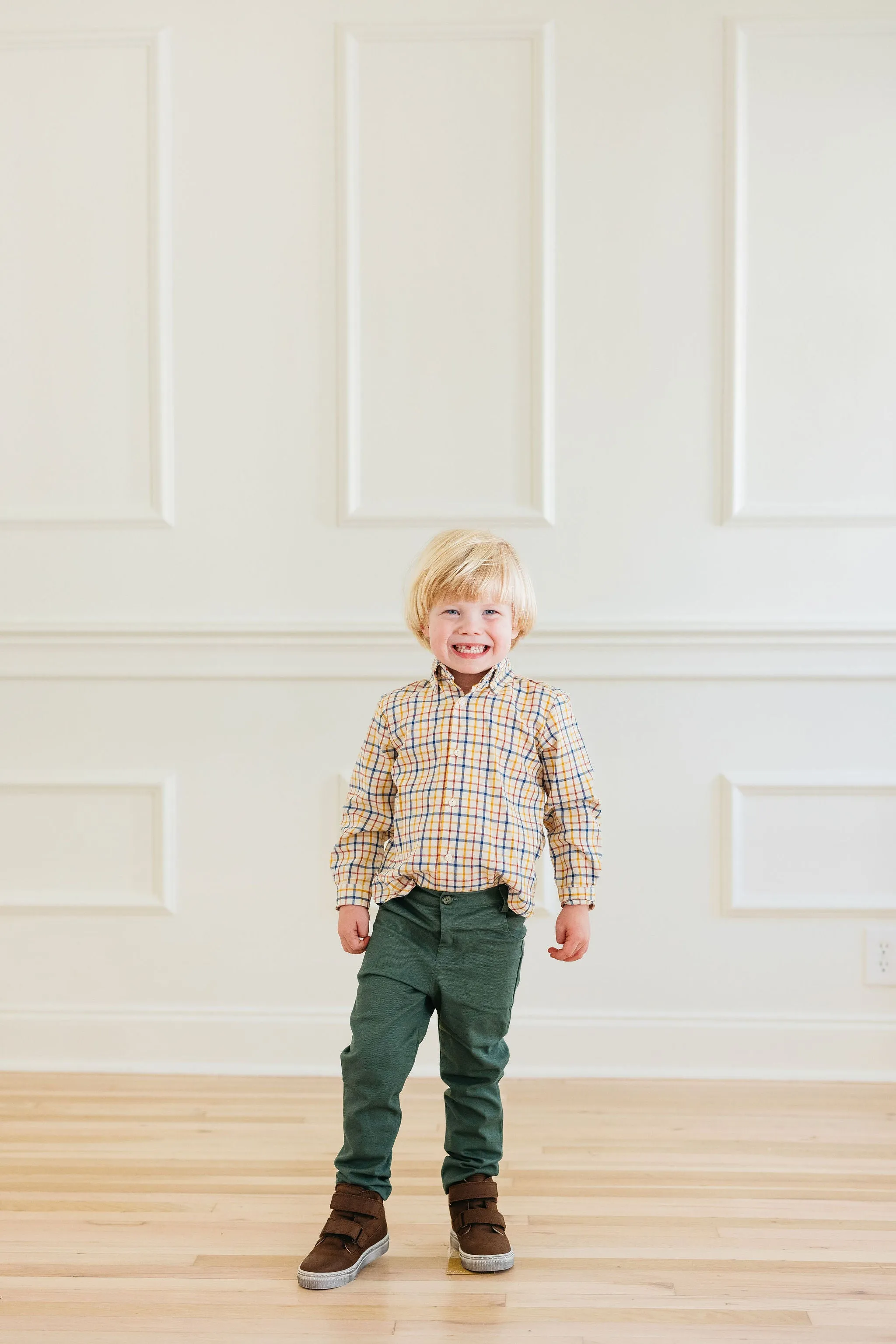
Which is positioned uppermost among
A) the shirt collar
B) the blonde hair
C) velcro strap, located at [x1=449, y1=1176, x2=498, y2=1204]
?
the blonde hair

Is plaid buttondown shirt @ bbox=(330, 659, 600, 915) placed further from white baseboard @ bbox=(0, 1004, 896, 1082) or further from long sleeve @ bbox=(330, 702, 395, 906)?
white baseboard @ bbox=(0, 1004, 896, 1082)

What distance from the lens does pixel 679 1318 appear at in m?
1.44

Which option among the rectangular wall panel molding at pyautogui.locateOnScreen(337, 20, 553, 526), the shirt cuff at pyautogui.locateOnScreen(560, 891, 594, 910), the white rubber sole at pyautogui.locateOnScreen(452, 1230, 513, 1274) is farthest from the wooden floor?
the rectangular wall panel molding at pyautogui.locateOnScreen(337, 20, 553, 526)

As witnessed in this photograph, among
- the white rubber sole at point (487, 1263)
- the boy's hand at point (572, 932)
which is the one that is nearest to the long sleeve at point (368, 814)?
the boy's hand at point (572, 932)

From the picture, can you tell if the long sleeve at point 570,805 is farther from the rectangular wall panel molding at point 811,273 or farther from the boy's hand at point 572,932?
the rectangular wall panel molding at point 811,273

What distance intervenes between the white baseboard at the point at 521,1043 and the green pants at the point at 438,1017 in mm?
752

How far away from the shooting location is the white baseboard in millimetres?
2330

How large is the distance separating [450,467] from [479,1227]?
142cm

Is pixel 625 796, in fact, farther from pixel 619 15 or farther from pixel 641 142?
pixel 619 15

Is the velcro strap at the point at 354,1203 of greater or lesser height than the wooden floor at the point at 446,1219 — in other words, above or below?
above

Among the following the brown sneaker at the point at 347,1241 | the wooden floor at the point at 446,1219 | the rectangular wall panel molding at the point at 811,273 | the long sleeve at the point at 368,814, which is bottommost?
the wooden floor at the point at 446,1219

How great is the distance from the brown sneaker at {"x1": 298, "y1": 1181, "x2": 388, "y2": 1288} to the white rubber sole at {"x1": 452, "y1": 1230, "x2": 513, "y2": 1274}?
13cm

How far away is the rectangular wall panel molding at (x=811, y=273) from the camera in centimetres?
228

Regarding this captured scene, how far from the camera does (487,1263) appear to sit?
155 cm
